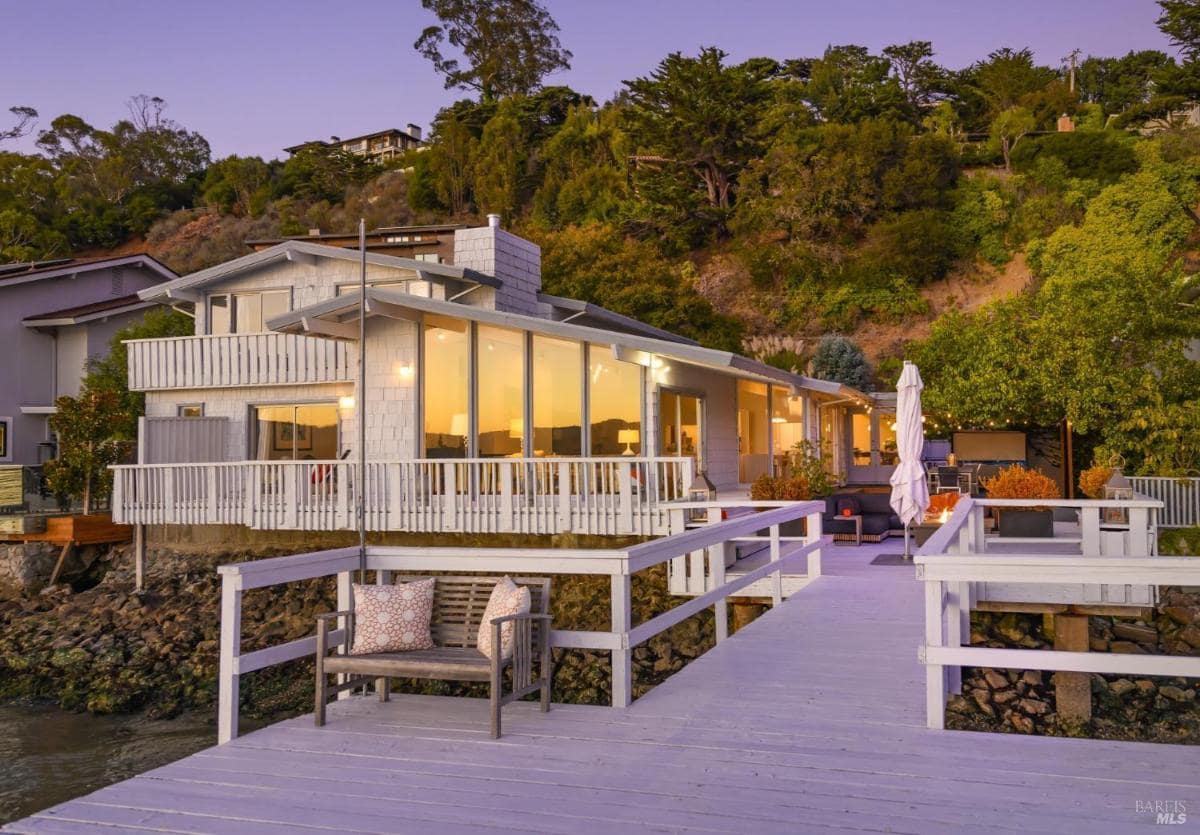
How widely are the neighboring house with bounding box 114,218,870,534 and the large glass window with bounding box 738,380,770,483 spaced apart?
6cm

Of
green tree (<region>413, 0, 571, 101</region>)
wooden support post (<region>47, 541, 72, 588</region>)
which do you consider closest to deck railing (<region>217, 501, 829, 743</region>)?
wooden support post (<region>47, 541, 72, 588</region>)

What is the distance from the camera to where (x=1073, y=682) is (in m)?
9.83

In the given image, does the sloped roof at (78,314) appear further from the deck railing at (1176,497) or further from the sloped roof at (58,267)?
the deck railing at (1176,497)

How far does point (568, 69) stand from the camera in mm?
66562

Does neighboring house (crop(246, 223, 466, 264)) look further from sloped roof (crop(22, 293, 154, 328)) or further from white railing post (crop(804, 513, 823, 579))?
white railing post (crop(804, 513, 823, 579))

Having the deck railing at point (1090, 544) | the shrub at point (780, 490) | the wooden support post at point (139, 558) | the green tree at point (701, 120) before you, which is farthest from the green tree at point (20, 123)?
the deck railing at point (1090, 544)

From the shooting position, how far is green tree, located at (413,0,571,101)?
6544 centimetres

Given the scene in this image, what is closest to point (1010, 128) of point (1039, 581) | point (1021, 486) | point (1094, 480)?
point (1094, 480)

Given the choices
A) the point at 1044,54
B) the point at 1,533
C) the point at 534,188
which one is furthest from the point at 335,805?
the point at 1044,54

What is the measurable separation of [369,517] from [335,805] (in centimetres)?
1189

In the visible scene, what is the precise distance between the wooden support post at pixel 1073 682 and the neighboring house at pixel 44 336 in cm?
2602

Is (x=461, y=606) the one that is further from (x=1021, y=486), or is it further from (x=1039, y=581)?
(x=1021, y=486)

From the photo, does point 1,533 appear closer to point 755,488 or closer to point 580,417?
point 580,417

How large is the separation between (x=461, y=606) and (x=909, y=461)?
806cm
